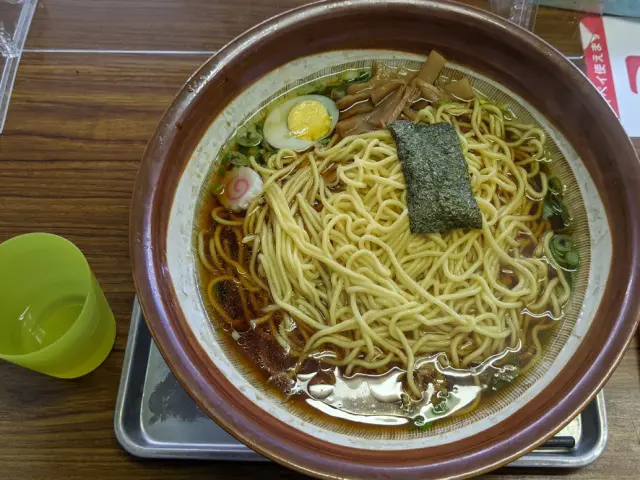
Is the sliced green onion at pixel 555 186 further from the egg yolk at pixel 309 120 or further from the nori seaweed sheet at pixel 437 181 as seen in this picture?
the egg yolk at pixel 309 120

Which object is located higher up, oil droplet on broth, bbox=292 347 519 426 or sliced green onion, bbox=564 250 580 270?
sliced green onion, bbox=564 250 580 270

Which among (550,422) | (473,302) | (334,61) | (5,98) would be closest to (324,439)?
(550,422)

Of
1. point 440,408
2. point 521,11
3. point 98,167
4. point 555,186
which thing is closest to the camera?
point 440,408

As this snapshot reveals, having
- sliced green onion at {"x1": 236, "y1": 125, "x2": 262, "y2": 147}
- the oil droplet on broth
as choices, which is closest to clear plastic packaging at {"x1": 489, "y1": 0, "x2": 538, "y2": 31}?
sliced green onion at {"x1": 236, "y1": 125, "x2": 262, "y2": 147}

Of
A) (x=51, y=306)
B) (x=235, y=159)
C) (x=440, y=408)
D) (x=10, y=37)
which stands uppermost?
(x=10, y=37)

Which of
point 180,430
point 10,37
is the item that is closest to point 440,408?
point 180,430

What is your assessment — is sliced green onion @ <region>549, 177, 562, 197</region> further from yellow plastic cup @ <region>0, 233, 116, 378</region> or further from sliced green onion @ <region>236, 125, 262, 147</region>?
yellow plastic cup @ <region>0, 233, 116, 378</region>

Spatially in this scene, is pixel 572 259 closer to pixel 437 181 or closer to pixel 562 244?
pixel 562 244

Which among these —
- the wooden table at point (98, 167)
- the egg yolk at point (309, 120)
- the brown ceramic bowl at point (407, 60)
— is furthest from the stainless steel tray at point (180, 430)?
the egg yolk at point (309, 120)
